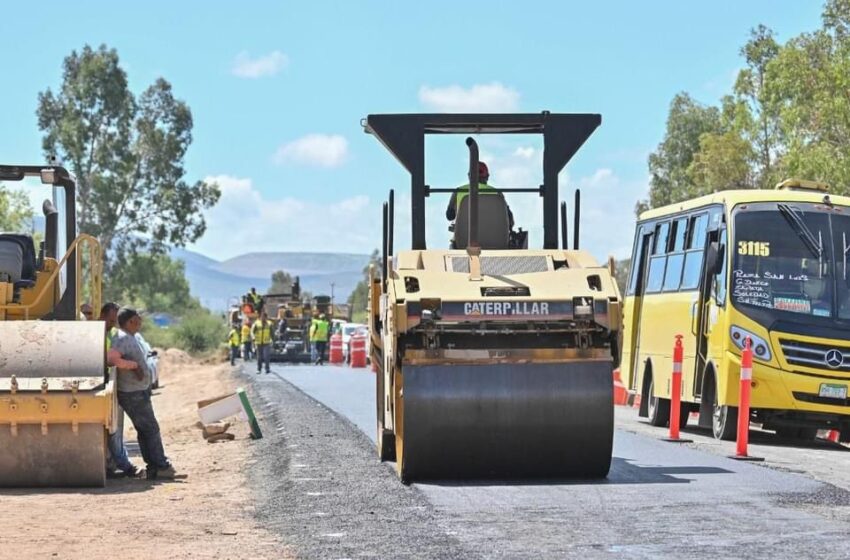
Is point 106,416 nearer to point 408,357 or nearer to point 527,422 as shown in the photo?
point 408,357

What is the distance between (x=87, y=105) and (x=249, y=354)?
24.0 meters

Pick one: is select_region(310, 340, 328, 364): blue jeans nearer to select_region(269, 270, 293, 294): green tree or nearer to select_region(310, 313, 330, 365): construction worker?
select_region(310, 313, 330, 365): construction worker

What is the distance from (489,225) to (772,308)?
584 cm

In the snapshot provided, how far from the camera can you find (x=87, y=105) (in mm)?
76000

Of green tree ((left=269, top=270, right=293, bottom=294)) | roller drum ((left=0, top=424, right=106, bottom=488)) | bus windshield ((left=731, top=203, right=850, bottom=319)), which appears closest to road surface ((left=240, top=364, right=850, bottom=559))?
roller drum ((left=0, top=424, right=106, bottom=488))

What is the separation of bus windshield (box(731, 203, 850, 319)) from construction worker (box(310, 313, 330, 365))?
3155 centimetres

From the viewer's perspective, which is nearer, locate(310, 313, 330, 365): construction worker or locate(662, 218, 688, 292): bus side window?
locate(662, 218, 688, 292): bus side window

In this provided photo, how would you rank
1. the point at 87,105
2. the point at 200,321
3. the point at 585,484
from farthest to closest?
the point at 200,321
the point at 87,105
the point at 585,484

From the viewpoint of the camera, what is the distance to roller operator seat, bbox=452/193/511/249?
47.4ft

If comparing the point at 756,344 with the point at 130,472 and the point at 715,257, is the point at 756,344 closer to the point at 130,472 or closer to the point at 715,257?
the point at 715,257

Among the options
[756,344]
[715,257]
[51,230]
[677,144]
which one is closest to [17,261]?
[51,230]

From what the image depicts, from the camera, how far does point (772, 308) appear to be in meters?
19.1

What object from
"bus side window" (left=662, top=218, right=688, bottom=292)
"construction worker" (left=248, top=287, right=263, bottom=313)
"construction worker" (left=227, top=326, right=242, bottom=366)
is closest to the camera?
"bus side window" (left=662, top=218, right=688, bottom=292)

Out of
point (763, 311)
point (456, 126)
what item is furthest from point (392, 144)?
point (763, 311)
